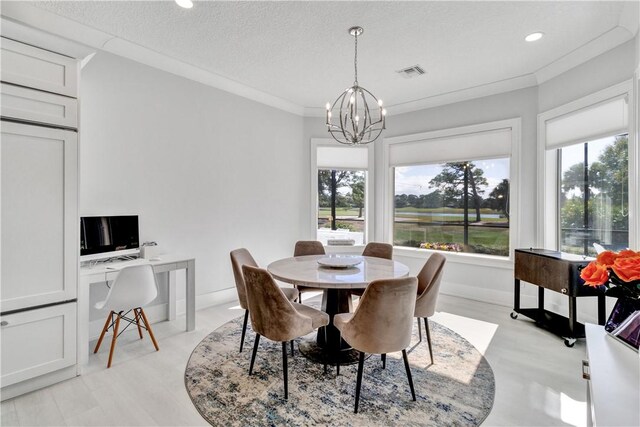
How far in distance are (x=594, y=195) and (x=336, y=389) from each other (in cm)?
336

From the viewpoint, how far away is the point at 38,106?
220 cm

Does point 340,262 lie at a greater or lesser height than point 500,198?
lesser

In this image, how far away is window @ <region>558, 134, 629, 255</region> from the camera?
303 cm

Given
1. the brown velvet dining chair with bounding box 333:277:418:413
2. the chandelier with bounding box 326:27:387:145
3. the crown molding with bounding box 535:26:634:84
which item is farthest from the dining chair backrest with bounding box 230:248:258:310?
the crown molding with bounding box 535:26:634:84

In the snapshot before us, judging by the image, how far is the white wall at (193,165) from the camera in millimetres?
3051

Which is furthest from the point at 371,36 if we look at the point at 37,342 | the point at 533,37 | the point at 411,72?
the point at 37,342

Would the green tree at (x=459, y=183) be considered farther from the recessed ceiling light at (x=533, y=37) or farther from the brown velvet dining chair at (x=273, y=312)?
the brown velvet dining chair at (x=273, y=312)

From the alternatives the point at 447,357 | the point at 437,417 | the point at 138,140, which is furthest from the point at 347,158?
the point at 437,417

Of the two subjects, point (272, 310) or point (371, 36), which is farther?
point (371, 36)

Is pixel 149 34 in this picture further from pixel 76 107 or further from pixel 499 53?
pixel 499 53

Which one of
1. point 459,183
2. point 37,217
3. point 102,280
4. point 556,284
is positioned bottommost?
point 556,284

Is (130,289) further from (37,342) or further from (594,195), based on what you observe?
(594,195)

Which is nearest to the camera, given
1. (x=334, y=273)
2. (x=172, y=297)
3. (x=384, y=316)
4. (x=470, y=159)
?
(x=384, y=316)

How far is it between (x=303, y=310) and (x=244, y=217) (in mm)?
2213
